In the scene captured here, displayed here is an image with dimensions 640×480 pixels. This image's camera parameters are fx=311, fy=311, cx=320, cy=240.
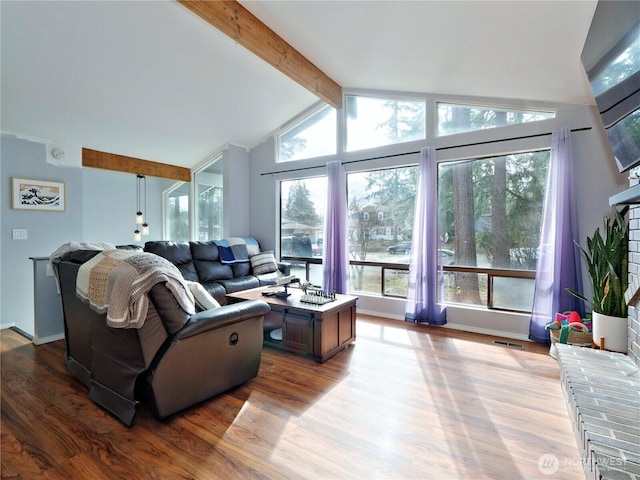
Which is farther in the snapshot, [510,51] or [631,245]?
[510,51]

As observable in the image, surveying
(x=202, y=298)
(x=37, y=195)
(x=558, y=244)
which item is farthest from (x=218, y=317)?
(x=37, y=195)

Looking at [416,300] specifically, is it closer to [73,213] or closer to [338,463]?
[338,463]

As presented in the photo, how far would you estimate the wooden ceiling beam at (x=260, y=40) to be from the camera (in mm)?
2676

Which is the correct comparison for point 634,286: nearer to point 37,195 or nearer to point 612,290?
point 612,290

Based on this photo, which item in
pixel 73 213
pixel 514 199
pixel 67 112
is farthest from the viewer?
pixel 73 213

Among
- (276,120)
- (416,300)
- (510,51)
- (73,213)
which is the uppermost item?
(276,120)

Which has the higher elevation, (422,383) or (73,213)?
(73,213)

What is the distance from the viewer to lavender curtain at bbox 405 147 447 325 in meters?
3.79

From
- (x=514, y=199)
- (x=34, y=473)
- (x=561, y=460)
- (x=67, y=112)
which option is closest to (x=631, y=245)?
(x=514, y=199)

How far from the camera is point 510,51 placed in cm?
255

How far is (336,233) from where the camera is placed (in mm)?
4543

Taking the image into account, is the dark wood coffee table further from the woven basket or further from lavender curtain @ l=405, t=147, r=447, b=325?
the woven basket

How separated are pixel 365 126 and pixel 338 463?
13.5 feet

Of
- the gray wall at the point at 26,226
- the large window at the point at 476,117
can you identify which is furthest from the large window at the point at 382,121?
the gray wall at the point at 26,226
